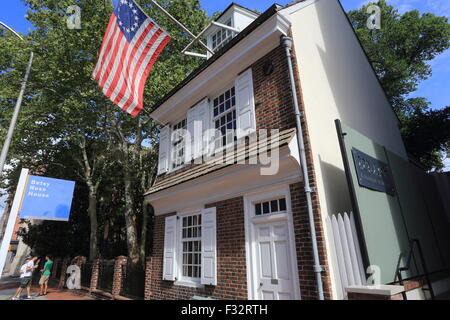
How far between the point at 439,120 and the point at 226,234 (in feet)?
36.6

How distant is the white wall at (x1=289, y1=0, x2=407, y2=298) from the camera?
5.60m

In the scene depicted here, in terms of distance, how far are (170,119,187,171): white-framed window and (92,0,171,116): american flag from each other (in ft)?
9.03

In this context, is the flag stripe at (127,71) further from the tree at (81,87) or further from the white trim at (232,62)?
the tree at (81,87)

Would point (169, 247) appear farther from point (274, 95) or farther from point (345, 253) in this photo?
point (274, 95)

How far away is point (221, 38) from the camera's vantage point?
10.9m

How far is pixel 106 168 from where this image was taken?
58.0ft

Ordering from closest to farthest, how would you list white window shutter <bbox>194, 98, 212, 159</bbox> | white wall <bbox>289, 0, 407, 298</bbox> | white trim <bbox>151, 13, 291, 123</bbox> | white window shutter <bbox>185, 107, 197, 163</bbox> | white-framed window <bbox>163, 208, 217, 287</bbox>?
white wall <bbox>289, 0, 407, 298</bbox>, white trim <bbox>151, 13, 291, 123</bbox>, white-framed window <bbox>163, 208, 217, 287</bbox>, white window shutter <bbox>194, 98, 212, 159</bbox>, white window shutter <bbox>185, 107, 197, 163</bbox>

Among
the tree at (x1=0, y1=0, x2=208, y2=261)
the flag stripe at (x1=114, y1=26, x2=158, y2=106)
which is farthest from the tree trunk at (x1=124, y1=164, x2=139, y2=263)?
the flag stripe at (x1=114, y1=26, x2=158, y2=106)

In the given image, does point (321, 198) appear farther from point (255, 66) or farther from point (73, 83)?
point (73, 83)

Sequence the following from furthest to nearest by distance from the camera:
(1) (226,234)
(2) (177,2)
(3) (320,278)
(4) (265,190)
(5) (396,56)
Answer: (5) (396,56) → (2) (177,2) → (1) (226,234) → (4) (265,190) → (3) (320,278)

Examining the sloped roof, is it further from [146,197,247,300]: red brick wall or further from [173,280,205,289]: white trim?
[173,280,205,289]: white trim

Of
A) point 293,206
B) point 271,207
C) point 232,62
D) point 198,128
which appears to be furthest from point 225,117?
point 293,206

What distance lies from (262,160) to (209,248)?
9.18 feet
